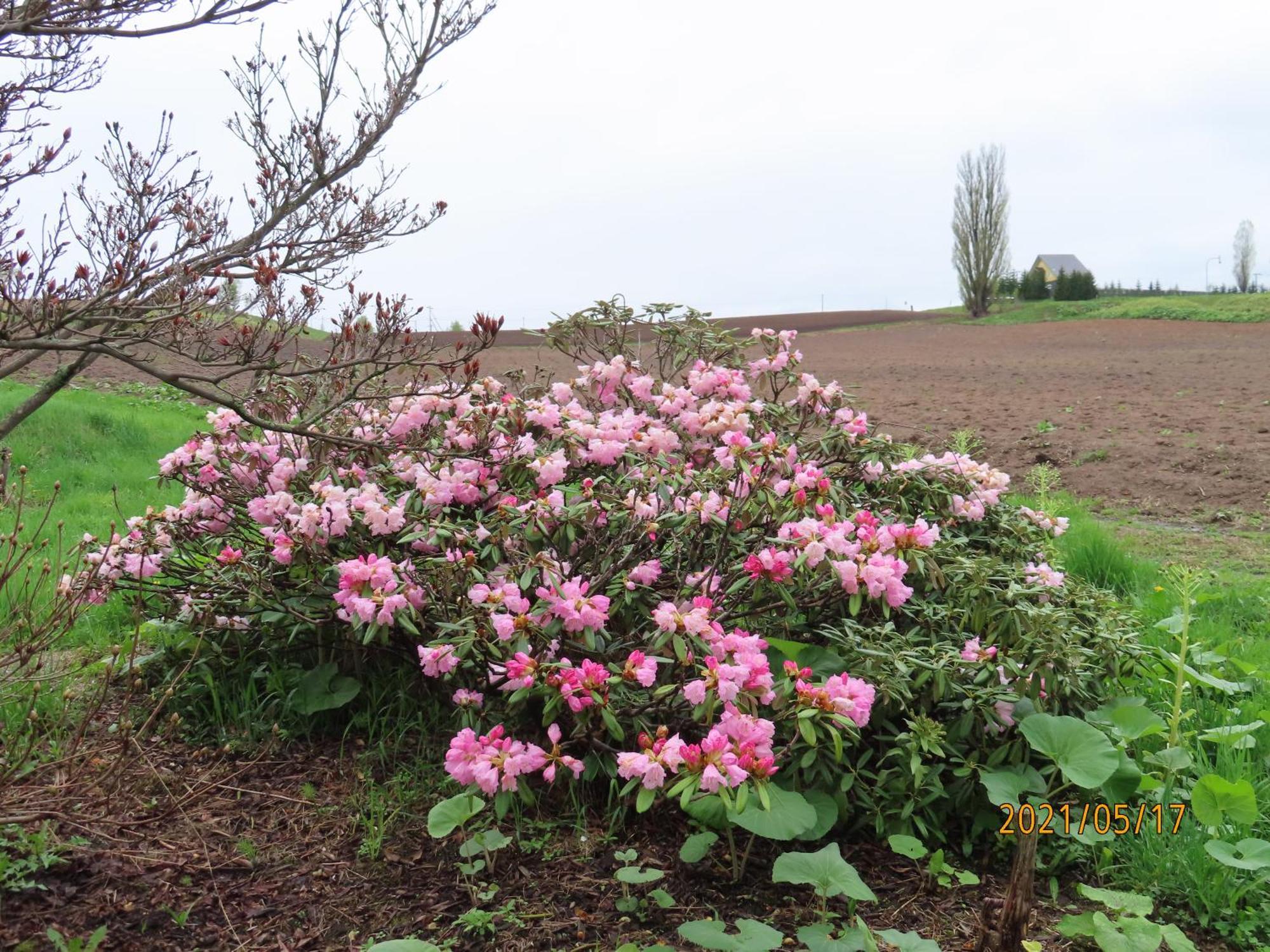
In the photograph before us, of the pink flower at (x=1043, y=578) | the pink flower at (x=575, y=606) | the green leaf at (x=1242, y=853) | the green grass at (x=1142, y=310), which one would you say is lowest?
the green leaf at (x=1242, y=853)

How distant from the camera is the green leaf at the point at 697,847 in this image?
208cm

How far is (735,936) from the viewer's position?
1821 millimetres

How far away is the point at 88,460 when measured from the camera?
6.96m

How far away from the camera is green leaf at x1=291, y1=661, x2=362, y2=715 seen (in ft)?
8.95

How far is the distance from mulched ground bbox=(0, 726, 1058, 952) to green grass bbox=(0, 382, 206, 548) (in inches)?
122

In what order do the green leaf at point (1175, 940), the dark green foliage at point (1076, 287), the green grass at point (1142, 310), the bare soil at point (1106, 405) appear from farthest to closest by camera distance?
the dark green foliage at point (1076, 287)
the green grass at point (1142, 310)
the bare soil at point (1106, 405)
the green leaf at point (1175, 940)

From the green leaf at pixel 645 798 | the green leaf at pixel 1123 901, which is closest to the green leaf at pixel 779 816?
the green leaf at pixel 645 798

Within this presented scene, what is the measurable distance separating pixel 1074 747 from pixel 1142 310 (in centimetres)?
3123

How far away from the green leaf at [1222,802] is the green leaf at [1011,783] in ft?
1.18

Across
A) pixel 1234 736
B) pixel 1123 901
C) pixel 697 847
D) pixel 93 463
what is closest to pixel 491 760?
pixel 697 847

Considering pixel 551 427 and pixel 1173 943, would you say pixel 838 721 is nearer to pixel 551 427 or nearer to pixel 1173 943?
pixel 1173 943

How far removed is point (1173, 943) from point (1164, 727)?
0.95 meters

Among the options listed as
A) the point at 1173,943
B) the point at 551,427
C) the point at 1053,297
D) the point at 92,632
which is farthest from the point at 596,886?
the point at 1053,297

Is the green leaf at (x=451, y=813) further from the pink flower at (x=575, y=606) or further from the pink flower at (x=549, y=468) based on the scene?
the pink flower at (x=549, y=468)
